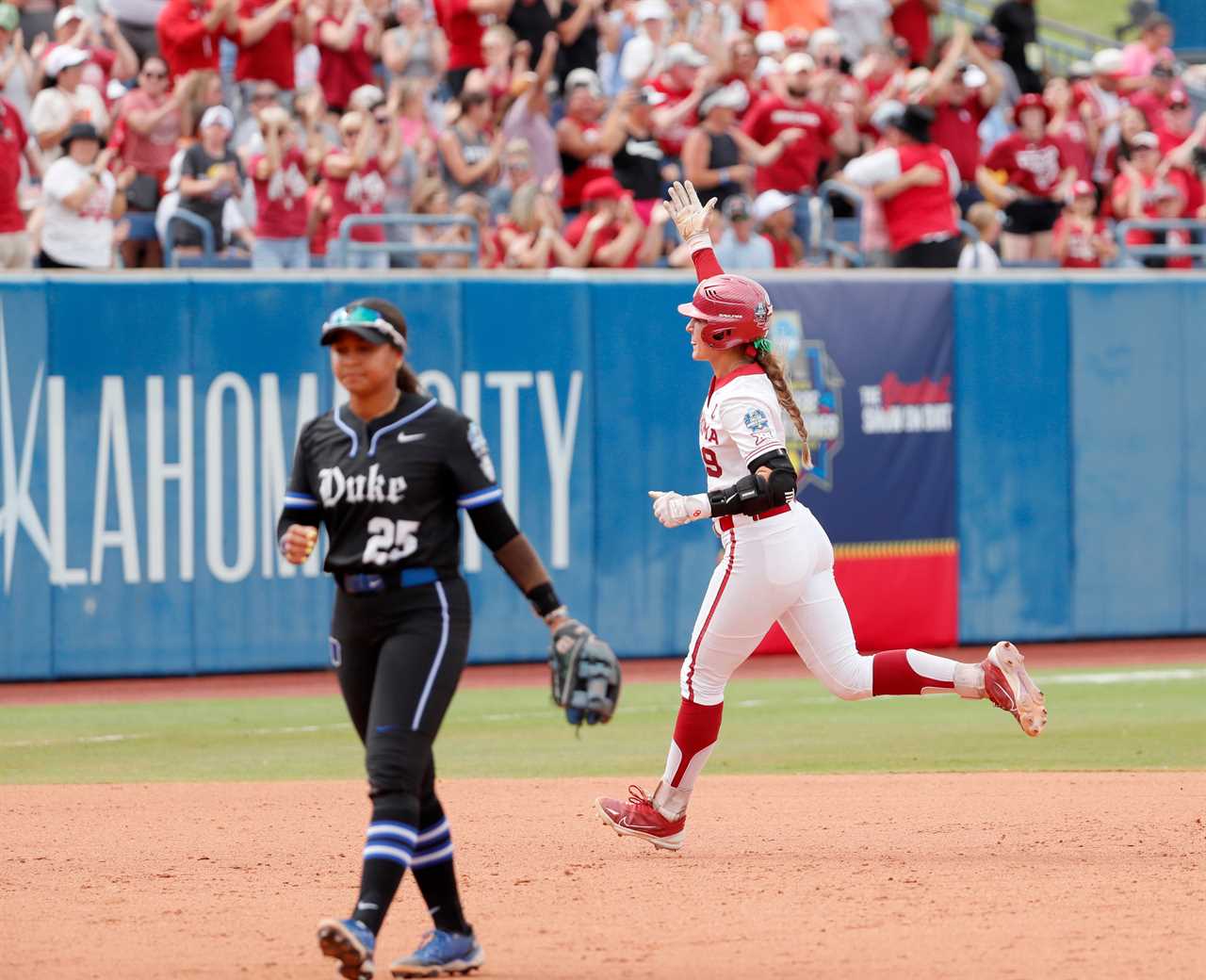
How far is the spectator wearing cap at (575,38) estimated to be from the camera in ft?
59.2

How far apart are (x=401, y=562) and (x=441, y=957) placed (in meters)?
1.19

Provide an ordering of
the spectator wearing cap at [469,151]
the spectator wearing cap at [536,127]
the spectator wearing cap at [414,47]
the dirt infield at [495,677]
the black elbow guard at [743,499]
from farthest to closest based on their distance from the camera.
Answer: the spectator wearing cap at [414,47] < the spectator wearing cap at [536,127] < the spectator wearing cap at [469,151] < the dirt infield at [495,677] < the black elbow guard at [743,499]

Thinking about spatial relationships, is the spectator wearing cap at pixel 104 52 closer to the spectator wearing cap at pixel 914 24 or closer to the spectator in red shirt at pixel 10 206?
the spectator in red shirt at pixel 10 206

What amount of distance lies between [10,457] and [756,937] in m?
8.81

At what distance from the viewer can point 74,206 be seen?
44.9ft

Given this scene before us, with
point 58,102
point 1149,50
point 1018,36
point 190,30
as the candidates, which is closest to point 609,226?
point 190,30

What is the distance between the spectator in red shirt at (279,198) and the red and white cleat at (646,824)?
780cm

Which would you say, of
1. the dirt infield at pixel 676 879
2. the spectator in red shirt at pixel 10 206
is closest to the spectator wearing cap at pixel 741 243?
the spectator in red shirt at pixel 10 206

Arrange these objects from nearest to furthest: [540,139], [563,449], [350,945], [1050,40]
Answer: [350,945] < [563,449] < [540,139] < [1050,40]

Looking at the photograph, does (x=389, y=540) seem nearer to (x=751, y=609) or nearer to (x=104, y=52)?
(x=751, y=609)

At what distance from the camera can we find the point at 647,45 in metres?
18.2

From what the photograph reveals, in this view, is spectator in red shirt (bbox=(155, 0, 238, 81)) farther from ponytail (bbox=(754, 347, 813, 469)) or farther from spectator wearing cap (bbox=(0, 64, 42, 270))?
ponytail (bbox=(754, 347, 813, 469))

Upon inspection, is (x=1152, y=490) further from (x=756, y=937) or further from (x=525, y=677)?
(x=756, y=937)

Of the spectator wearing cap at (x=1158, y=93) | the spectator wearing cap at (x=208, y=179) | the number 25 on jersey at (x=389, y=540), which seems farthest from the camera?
the spectator wearing cap at (x=1158, y=93)
